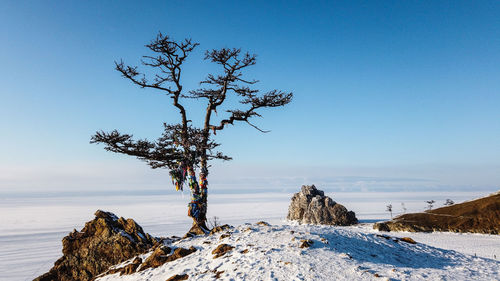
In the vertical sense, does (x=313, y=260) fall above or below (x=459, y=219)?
above

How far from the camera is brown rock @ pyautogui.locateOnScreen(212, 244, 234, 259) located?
339 inches

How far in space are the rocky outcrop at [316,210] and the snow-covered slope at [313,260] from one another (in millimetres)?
11676

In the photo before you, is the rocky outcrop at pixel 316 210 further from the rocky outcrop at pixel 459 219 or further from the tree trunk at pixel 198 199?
the tree trunk at pixel 198 199

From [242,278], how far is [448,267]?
6517 millimetres

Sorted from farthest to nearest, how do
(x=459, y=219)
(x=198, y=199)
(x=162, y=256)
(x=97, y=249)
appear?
1. (x=459, y=219)
2. (x=198, y=199)
3. (x=97, y=249)
4. (x=162, y=256)

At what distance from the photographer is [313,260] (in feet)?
25.4

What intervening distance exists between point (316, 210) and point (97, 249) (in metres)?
16.6

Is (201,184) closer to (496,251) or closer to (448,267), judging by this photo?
(448,267)

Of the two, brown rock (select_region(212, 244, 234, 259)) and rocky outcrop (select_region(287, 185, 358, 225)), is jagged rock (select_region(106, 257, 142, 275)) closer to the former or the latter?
brown rock (select_region(212, 244, 234, 259))

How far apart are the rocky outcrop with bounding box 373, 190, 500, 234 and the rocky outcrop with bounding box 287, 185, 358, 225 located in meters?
2.58

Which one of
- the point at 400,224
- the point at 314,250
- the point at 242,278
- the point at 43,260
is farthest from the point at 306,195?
the point at 43,260

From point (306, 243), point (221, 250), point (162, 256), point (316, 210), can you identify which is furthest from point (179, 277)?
point (316, 210)

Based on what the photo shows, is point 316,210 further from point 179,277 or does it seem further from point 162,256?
point 179,277

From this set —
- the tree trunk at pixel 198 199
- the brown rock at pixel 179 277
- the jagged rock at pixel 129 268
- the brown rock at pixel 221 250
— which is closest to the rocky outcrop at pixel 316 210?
the tree trunk at pixel 198 199
